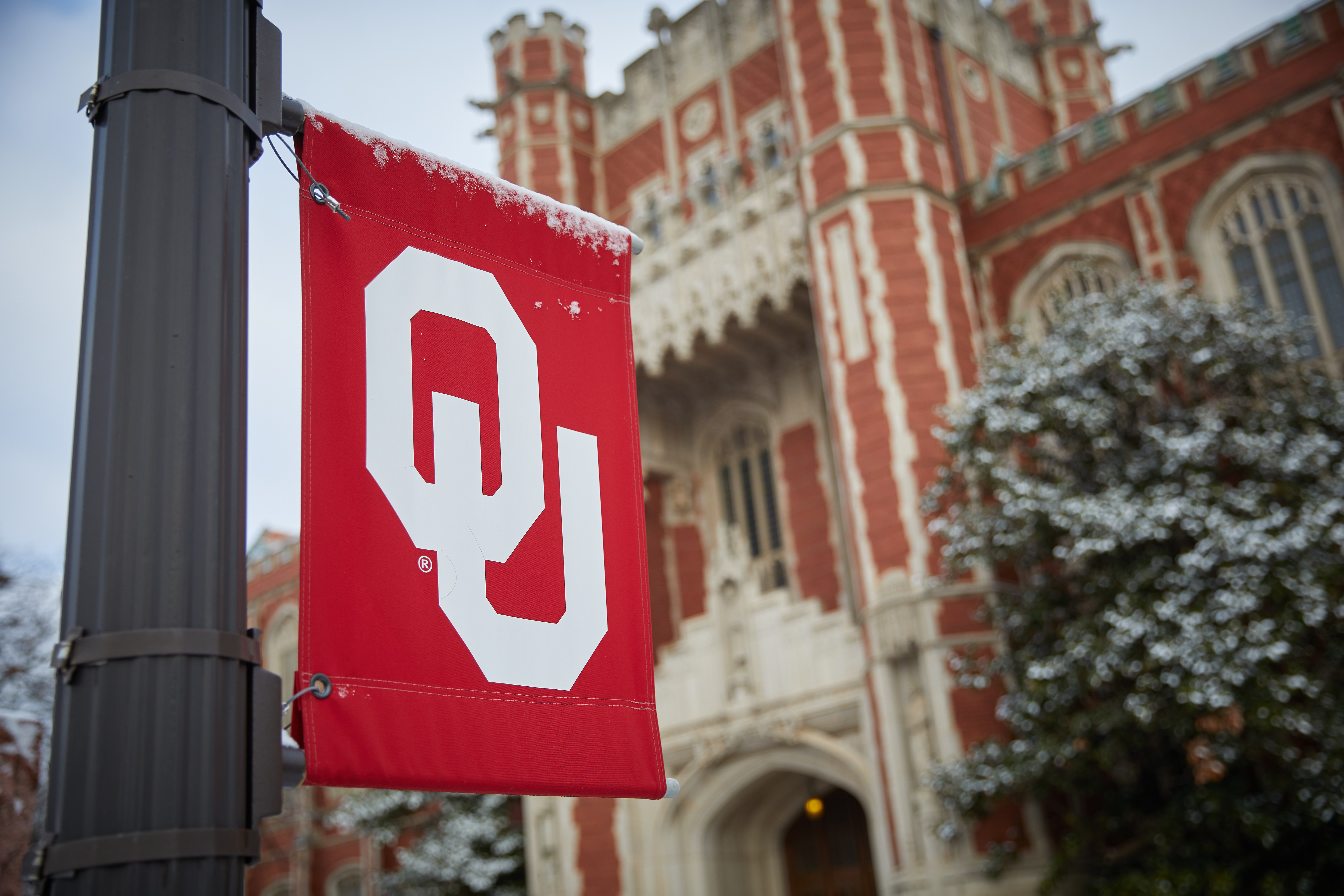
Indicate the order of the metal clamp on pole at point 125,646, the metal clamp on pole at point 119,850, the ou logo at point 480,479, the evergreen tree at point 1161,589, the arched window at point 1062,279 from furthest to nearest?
the arched window at point 1062,279 → the evergreen tree at point 1161,589 → the ou logo at point 480,479 → the metal clamp on pole at point 125,646 → the metal clamp on pole at point 119,850

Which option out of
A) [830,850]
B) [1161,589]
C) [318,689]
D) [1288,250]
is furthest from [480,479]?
[830,850]

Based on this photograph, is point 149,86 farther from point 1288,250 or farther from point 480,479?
point 1288,250

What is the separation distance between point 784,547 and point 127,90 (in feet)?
54.3

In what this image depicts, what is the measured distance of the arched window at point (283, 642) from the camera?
27.8 metres

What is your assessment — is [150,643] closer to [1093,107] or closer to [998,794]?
[998,794]

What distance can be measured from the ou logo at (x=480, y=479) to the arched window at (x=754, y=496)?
48.5 ft

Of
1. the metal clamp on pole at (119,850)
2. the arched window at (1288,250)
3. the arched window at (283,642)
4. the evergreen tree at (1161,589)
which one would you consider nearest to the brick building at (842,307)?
the arched window at (1288,250)

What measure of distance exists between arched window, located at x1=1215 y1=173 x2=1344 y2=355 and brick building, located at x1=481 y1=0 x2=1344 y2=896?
34 millimetres

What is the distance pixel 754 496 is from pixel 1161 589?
8.71m

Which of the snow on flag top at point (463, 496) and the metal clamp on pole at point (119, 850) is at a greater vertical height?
the snow on flag top at point (463, 496)

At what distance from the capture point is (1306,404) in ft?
39.5

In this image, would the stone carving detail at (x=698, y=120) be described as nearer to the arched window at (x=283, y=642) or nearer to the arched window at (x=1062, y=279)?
the arched window at (x=1062, y=279)

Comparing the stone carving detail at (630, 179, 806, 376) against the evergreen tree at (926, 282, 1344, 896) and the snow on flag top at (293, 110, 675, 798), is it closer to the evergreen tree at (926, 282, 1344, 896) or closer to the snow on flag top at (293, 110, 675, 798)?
the evergreen tree at (926, 282, 1344, 896)

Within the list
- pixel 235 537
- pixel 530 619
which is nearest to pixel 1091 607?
pixel 530 619
